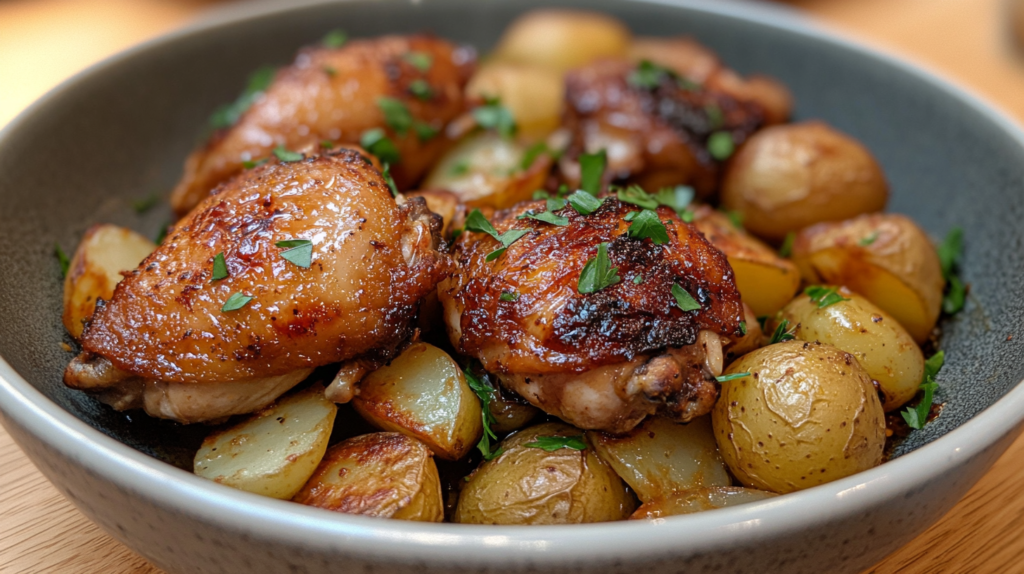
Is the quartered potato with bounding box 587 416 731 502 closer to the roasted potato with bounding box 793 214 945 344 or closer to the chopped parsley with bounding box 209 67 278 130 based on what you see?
the roasted potato with bounding box 793 214 945 344

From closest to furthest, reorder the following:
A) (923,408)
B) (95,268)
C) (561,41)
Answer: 1. (923,408)
2. (95,268)
3. (561,41)

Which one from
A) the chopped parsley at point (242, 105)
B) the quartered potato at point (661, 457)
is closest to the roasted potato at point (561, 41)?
the chopped parsley at point (242, 105)

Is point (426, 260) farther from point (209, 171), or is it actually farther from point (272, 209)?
point (209, 171)

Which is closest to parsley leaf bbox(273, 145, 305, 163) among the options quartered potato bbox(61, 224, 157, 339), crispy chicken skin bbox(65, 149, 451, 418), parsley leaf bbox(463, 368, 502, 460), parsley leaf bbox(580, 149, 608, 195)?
crispy chicken skin bbox(65, 149, 451, 418)

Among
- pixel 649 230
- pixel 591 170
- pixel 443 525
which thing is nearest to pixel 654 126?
pixel 591 170

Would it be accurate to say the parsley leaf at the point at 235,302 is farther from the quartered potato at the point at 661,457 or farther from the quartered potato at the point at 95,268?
the quartered potato at the point at 661,457

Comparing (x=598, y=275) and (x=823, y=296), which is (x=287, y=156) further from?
(x=823, y=296)

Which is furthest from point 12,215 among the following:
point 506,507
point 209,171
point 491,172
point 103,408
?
point 506,507
